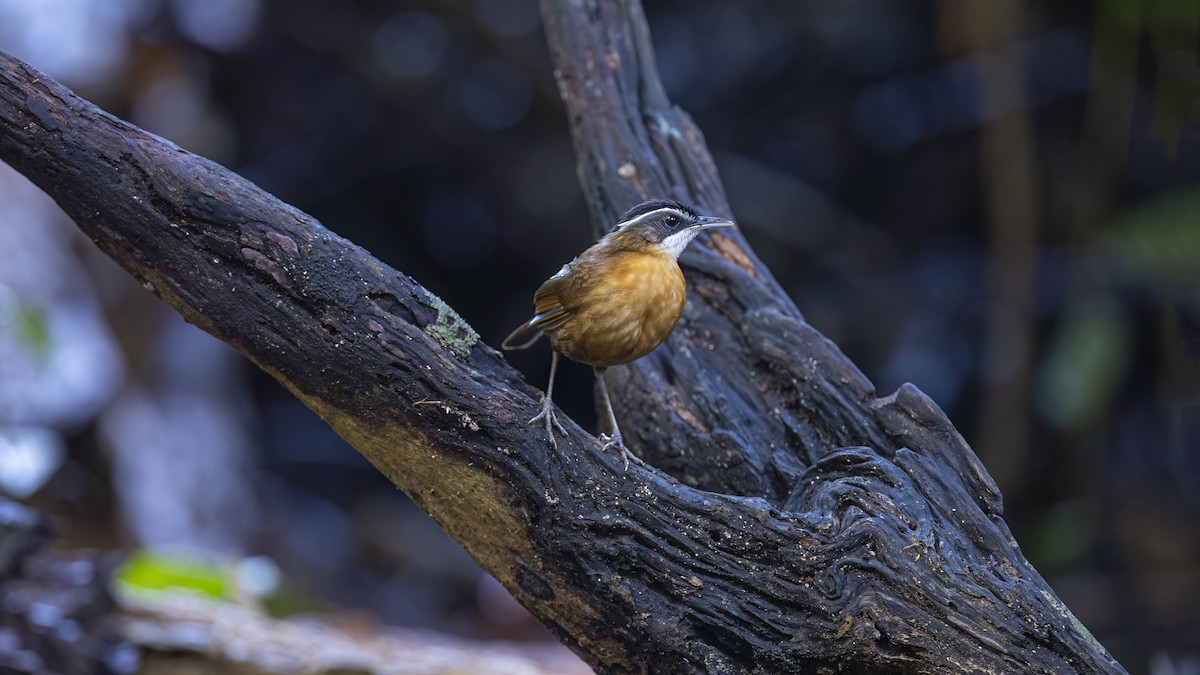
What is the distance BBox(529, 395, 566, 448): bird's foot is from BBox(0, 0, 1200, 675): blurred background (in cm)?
456

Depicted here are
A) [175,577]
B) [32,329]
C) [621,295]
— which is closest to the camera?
[621,295]

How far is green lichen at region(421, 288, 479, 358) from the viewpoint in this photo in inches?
126

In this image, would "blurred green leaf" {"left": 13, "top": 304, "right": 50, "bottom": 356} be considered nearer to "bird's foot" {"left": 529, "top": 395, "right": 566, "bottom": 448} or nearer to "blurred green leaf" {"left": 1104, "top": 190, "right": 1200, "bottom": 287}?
"bird's foot" {"left": 529, "top": 395, "right": 566, "bottom": 448}

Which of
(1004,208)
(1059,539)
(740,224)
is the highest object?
(740,224)

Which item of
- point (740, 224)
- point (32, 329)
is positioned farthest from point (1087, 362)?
point (32, 329)

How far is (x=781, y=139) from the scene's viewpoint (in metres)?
10.3

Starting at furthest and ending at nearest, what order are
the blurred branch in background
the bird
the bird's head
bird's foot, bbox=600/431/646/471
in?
the blurred branch in background → the bird's head → the bird → bird's foot, bbox=600/431/646/471

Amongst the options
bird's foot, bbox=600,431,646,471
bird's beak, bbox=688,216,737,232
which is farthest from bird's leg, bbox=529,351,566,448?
bird's beak, bbox=688,216,737,232

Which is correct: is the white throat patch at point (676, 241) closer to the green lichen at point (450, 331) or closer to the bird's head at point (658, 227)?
the bird's head at point (658, 227)

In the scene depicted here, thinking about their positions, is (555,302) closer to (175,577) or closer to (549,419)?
(549,419)

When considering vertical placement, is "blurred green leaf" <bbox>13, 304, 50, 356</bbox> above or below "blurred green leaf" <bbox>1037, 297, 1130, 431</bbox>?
above

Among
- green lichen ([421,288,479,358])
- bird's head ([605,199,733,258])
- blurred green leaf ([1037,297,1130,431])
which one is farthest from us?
blurred green leaf ([1037,297,1130,431])

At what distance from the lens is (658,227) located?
3871 mm

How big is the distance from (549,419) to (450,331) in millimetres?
418
